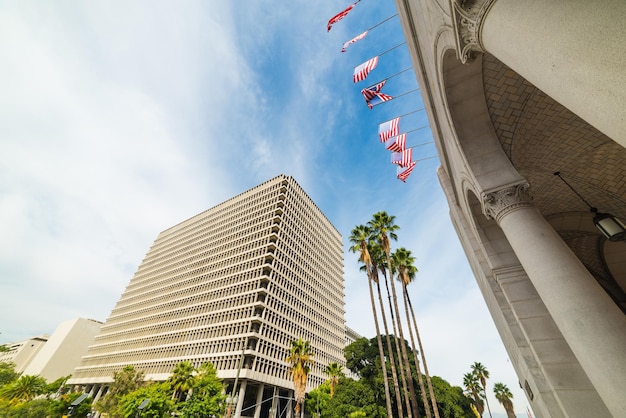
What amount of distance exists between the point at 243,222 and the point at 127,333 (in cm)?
3771

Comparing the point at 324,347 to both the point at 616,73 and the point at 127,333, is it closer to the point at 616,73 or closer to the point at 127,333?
the point at 127,333

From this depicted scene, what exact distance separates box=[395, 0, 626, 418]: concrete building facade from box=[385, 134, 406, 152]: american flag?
4.25ft

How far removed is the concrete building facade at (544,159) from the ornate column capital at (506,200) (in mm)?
28

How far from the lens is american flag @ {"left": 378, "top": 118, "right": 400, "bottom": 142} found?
1128 centimetres

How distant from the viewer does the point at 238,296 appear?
46312mm

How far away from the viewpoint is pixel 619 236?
17.9 feet

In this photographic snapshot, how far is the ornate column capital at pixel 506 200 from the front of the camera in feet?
19.0

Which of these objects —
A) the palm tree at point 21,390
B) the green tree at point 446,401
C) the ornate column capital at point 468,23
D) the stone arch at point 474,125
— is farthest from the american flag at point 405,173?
the palm tree at point 21,390

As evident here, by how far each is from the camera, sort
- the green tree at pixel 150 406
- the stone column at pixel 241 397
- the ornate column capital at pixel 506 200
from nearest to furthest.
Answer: the ornate column capital at pixel 506 200
the green tree at pixel 150 406
the stone column at pixel 241 397

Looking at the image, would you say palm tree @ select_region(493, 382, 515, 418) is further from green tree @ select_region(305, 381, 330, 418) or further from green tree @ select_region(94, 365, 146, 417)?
green tree @ select_region(94, 365, 146, 417)

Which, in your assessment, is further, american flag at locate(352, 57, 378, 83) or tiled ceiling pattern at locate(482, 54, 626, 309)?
american flag at locate(352, 57, 378, 83)

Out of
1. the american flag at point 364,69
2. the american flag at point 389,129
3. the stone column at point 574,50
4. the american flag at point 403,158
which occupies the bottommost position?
the stone column at point 574,50

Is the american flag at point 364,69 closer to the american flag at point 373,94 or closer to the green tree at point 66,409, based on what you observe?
the american flag at point 373,94

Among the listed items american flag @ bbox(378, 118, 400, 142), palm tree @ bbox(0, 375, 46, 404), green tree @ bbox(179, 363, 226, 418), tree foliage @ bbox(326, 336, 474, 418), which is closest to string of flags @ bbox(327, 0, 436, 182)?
american flag @ bbox(378, 118, 400, 142)
